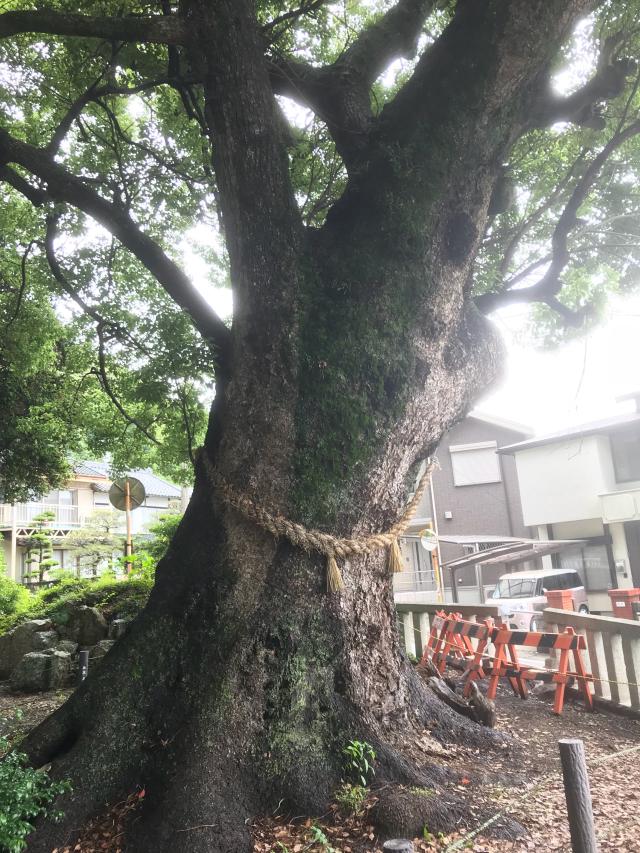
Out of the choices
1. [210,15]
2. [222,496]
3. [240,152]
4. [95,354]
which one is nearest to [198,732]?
[222,496]

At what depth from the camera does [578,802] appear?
2.10 m

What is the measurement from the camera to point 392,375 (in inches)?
163

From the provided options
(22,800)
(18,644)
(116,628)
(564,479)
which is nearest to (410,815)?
(22,800)

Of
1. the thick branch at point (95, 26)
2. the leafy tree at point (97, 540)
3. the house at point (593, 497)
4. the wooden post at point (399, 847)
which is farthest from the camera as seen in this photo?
the leafy tree at point (97, 540)

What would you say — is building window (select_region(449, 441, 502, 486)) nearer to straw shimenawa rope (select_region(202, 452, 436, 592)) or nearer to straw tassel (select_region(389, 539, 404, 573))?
straw tassel (select_region(389, 539, 404, 573))

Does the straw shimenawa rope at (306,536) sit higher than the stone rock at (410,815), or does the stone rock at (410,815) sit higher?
the straw shimenawa rope at (306,536)

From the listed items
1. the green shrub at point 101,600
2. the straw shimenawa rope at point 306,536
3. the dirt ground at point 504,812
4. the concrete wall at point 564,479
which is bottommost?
the dirt ground at point 504,812

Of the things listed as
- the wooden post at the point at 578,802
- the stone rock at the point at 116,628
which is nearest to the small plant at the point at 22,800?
the wooden post at the point at 578,802

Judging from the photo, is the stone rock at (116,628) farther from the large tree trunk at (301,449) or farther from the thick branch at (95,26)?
the thick branch at (95,26)

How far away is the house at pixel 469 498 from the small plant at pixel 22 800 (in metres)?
22.3

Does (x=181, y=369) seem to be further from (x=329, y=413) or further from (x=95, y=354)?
(x=95, y=354)

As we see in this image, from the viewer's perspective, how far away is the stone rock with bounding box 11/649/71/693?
25.1 feet

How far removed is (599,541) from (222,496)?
19583 millimetres

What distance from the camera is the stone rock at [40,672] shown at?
302 inches
